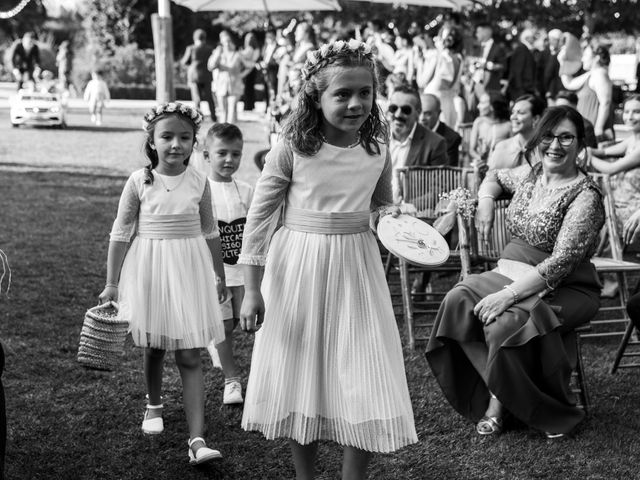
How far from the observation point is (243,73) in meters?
20.0

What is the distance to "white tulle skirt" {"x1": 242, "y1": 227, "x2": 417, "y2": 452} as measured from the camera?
3.20 m

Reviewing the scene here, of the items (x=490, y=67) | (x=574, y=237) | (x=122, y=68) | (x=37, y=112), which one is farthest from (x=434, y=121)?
(x=122, y=68)

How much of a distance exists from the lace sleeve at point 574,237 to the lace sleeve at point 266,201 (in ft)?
5.28

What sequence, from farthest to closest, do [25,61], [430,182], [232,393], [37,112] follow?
[25,61], [37,112], [430,182], [232,393]

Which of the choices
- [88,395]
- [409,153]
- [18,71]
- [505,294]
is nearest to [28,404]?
[88,395]

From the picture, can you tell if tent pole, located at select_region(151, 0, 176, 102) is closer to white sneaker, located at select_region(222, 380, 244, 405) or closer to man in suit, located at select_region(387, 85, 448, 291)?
man in suit, located at select_region(387, 85, 448, 291)

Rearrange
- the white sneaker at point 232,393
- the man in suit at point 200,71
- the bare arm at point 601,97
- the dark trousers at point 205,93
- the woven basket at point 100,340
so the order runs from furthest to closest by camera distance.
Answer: the dark trousers at point 205,93 < the man in suit at point 200,71 < the bare arm at point 601,97 < the white sneaker at point 232,393 < the woven basket at point 100,340

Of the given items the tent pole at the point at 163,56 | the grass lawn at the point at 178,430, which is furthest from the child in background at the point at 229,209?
the tent pole at the point at 163,56

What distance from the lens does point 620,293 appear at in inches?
238

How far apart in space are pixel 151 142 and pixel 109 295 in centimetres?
74

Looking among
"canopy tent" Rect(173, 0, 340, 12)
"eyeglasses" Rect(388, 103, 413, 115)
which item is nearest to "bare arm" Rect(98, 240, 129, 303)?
"eyeglasses" Rect(388, 103, 413, 115)

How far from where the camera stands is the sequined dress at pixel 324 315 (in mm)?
3201

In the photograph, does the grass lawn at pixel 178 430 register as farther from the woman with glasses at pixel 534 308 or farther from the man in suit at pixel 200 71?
the man in suit at pixel 200 71

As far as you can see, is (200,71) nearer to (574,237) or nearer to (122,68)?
(122,68)
